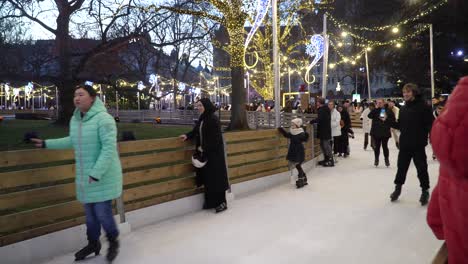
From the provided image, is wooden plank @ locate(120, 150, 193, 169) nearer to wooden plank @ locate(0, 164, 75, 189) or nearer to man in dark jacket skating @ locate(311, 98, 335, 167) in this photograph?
wooden plank @ locate(0, 164, 75, 189)

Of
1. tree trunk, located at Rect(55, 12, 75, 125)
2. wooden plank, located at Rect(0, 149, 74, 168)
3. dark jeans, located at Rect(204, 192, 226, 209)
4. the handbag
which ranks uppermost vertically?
tree trunk, located at Rect(55, 12, 75, 125)

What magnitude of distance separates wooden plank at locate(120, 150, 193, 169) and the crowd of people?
0.24 meters

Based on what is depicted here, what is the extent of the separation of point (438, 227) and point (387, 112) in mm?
8032

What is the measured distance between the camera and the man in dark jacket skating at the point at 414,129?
5988mm

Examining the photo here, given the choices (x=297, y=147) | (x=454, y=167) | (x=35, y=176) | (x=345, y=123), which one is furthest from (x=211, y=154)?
(x=345, y=123)

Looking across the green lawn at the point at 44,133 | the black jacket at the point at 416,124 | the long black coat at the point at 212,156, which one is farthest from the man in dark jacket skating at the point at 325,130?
the green lawn at the point at 44,133

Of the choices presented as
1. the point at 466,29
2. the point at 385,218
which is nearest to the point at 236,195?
the point at 385,218

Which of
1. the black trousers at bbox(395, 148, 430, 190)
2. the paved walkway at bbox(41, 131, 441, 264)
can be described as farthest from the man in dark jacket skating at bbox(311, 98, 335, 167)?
the black trousers at bbox(395, 148, 430, 190)

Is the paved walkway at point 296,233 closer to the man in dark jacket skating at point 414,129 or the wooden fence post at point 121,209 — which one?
the wooden fence post at point 121,209

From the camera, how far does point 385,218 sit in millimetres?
5633

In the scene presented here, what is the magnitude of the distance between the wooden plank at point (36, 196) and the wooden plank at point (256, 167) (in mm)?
3020

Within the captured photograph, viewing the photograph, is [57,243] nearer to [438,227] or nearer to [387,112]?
[438,227]

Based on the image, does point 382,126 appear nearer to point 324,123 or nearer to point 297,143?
point 324,123

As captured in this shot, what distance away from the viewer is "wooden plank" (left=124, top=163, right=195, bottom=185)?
5301 mm
